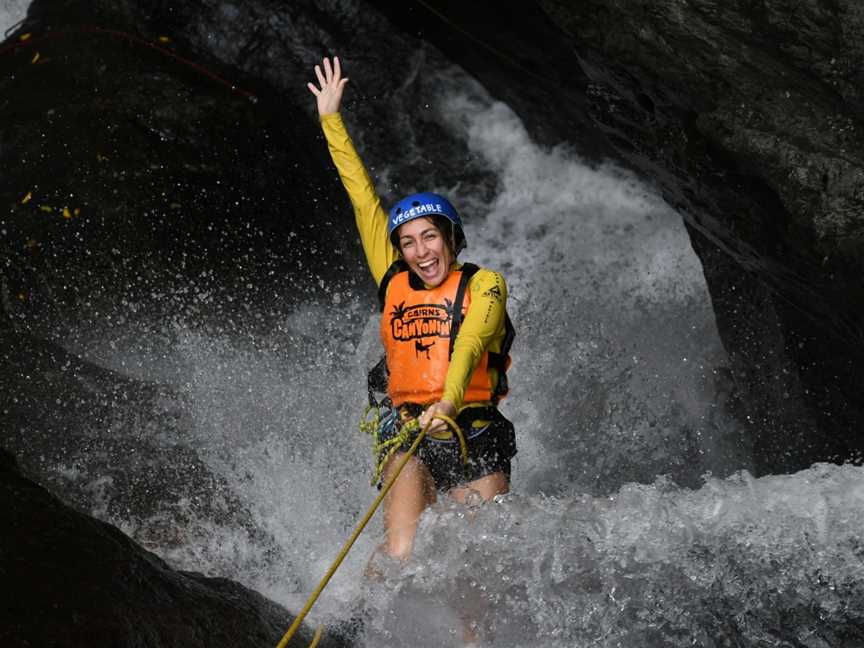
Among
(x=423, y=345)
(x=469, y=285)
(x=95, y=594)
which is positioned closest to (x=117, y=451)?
(x=423, y=345)

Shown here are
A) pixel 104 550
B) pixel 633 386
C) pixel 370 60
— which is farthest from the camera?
pixel 370 60

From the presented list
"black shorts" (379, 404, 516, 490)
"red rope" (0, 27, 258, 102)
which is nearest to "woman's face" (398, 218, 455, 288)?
"black shorts" (379, 404, 516, 490)

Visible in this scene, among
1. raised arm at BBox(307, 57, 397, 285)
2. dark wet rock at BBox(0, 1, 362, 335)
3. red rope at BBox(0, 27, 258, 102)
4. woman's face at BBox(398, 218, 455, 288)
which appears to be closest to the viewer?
woman's face at BBox(398, 218, 455, 288)

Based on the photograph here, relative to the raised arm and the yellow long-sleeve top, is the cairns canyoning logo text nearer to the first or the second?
the yellow long-sleeve top

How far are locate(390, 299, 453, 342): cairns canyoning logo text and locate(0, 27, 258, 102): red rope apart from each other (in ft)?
13.1

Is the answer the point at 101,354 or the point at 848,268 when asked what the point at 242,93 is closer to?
the point at 101,354

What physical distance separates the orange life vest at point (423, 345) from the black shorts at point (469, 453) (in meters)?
0.10

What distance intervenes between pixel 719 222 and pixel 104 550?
3.96 meters

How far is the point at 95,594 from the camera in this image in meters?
3.53

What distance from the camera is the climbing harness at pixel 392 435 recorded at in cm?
469

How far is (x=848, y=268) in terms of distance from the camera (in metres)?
5.24

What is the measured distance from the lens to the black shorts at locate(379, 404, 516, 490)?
16.2ft

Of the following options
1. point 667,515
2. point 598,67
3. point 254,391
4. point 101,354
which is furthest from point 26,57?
point 667,515

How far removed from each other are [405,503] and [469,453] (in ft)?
1.40
